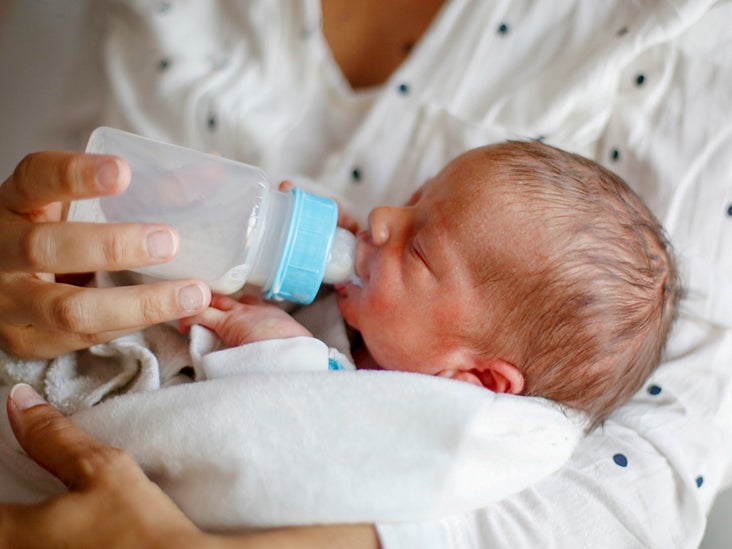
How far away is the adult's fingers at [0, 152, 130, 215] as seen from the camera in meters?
0.76

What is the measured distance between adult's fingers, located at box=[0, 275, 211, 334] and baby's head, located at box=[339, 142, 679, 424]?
0.28 meters

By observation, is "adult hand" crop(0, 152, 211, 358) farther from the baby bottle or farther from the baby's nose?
the baby's nose

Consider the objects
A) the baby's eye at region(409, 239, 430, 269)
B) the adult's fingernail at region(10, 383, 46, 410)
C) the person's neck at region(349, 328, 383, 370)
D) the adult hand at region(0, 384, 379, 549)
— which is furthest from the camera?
the person's neck at region(349, 328, 383, 370)

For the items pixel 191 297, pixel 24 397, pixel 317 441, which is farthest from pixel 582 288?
pixel 24 397

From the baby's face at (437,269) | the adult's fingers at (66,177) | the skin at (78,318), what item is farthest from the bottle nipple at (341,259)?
the adult's fingers at (66,177)

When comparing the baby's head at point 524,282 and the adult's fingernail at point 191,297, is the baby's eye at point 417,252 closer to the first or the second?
the baby's head at point 524,282

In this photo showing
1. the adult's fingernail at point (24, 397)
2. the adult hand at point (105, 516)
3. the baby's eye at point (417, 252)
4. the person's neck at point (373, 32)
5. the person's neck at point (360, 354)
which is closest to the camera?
the adult hand at point (105, 516)

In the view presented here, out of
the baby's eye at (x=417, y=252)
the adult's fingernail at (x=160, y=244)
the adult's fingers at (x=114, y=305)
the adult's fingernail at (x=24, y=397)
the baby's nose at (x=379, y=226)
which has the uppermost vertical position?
the adult's fingernail at (x=160, y=244)

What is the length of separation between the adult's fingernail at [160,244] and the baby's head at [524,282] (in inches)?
12.9

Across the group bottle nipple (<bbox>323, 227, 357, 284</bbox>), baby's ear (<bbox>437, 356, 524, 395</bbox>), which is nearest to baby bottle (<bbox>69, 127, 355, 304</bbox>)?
bottle nipple (<bbox>323, 227, 357, 284</bbox>)

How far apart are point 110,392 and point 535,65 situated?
3.10 feet

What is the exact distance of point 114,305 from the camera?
838mm

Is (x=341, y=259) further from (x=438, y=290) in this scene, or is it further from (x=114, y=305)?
(x=114, y=305)

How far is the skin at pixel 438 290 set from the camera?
3.20 feet
